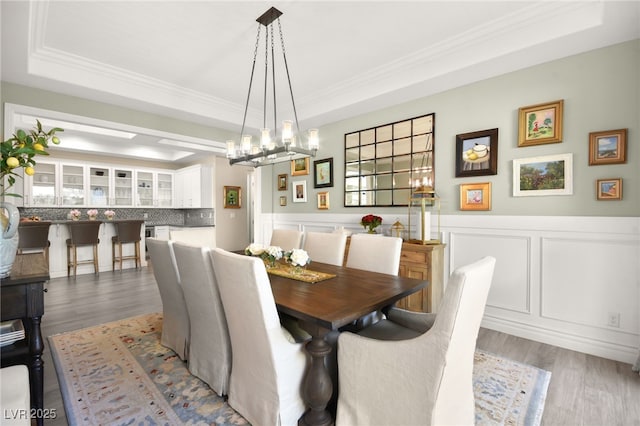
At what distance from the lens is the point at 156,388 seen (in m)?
1.94

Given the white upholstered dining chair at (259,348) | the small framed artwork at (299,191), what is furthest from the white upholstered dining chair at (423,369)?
the small framed artwork at (299,191)

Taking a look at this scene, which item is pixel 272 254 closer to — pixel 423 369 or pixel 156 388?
pixel 156 388

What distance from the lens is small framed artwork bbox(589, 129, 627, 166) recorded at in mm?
2293

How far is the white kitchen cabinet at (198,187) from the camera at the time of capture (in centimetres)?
702

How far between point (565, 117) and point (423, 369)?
2.60m

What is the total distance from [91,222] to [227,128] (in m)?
2.93

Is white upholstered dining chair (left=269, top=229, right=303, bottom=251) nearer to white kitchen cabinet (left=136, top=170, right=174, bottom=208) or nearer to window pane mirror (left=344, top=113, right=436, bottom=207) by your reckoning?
window pane mirror (left=344, top=113, right=436, bottom=207)

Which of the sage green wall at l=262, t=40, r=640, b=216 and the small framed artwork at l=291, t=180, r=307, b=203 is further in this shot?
the small framed artwork at l=291, t=180, r=307, b=203

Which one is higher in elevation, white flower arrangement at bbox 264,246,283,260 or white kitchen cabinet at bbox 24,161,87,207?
white kitchen cabinet at bbox 24,161,87,207

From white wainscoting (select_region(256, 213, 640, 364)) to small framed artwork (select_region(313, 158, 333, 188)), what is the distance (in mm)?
1911

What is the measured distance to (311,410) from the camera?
1.53 metres

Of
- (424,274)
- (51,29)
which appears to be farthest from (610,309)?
(51,29)

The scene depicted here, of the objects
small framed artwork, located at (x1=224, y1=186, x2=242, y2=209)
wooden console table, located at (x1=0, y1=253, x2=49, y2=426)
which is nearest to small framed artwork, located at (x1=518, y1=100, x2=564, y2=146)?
wooden console table, located at (x1=0, y1=253, x2=49, y2=426)

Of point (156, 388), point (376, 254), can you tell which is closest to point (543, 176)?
point (376, 254)
